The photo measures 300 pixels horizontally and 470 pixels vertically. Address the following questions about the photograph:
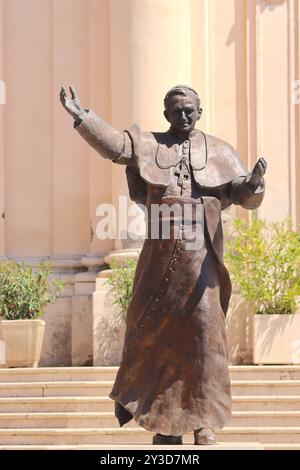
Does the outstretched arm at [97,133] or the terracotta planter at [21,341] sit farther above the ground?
the outstretched arm at [97,133]

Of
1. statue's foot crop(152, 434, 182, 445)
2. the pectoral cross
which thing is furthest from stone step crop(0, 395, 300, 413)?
the pectoral cross

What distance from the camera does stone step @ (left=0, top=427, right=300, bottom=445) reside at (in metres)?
A: 12.3

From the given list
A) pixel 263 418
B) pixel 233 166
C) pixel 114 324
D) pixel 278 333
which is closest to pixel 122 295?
pixel 114 324

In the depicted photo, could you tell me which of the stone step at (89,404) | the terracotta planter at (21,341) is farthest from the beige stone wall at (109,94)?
the stone step at (89,404)

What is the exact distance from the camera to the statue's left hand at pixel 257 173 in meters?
8.97

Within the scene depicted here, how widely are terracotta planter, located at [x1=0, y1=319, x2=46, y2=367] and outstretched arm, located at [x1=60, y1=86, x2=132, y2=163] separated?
5.07 metres

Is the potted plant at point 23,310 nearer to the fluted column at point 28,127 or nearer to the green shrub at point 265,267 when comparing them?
the fluted column at point 28,127

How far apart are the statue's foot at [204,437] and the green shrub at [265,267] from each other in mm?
5108

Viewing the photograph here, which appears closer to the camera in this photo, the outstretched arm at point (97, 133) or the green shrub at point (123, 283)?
the outstretched arm at point (97, 133)

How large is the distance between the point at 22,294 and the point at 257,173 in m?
5.65

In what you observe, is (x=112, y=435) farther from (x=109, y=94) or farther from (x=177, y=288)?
(x=109, y=94)

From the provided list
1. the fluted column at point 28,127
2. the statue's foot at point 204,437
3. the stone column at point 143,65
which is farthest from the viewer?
the fluted column at point 28,127

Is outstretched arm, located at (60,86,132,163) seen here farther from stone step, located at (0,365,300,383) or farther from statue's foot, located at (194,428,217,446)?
stone step, located at (0,365,300,383)

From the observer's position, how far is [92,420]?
12664mm
